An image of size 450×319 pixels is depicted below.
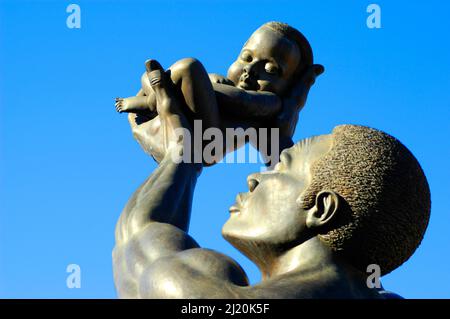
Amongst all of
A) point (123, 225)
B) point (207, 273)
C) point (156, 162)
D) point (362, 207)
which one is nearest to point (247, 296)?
point (207, 273)

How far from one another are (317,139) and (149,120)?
7.32 ft

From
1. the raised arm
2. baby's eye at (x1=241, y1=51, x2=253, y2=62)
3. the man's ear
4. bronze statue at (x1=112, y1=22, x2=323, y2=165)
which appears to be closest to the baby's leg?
bronze statue at (x1=112, y1=22, x2=323, y2=165)

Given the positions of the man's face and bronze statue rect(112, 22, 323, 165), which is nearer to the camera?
the man's face

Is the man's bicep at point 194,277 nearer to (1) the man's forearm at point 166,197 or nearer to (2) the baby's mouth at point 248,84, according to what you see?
(1) the man's forearm at point 166,197

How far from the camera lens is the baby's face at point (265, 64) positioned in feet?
29.5

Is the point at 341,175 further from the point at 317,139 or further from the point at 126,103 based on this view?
the point at 126,103

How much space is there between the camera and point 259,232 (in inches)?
269

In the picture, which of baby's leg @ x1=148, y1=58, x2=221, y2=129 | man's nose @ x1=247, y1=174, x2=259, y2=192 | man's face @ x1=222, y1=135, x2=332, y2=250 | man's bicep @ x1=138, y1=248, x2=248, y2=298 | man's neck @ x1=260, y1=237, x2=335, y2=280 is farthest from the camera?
baby's leg @ x1=148, y1=58, x2=221, y2=129

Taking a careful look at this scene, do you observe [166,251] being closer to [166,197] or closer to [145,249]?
[145,249]

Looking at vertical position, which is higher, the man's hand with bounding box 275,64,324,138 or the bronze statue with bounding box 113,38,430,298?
the man's hand with bounding box 275,64,324,138

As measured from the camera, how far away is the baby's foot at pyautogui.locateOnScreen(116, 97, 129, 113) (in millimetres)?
9117

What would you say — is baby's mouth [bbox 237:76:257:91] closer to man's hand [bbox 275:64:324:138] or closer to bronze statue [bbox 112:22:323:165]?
bronze statue [bbox 112:22:323:165]

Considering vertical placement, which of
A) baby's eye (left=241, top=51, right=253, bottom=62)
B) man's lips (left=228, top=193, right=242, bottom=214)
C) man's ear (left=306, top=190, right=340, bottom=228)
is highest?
baby's eye (left=241, top=51, right=253, bottom=62)

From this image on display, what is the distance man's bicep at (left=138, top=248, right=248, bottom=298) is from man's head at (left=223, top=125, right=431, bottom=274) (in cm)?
40
